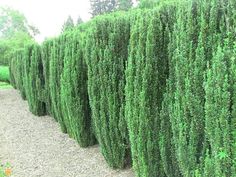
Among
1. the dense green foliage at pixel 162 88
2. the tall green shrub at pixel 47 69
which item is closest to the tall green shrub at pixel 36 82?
the tall green shrub at pixel 47 69

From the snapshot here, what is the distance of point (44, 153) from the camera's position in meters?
8.10

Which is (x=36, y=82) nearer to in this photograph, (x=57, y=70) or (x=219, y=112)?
(x=57, y=70)

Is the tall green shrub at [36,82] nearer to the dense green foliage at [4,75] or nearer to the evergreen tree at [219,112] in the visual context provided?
the evergreen tree at [219,112]

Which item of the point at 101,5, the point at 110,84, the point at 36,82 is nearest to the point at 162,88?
the point at 110,84

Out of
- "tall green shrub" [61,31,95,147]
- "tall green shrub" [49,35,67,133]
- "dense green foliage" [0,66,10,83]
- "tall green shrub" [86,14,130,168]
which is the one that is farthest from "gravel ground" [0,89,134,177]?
"dense green foliage" [0,66,10,83]

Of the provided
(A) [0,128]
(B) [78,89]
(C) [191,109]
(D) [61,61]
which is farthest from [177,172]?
(A) [0,128]

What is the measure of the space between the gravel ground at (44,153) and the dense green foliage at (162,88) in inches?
14.6

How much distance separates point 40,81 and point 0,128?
1.98 m

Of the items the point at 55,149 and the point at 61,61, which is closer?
the point at 55,149

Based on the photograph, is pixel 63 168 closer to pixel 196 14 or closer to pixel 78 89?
pixel 78 89

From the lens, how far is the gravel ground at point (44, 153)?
6.83 m

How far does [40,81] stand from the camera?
1204 centimetres

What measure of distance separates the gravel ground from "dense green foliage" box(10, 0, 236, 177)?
370 mm

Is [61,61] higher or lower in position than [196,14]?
lower
